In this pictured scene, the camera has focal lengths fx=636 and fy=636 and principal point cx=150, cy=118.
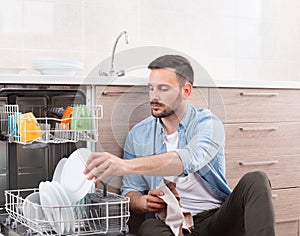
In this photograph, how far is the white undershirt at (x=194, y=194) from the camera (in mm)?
2674

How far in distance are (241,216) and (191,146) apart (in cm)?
34

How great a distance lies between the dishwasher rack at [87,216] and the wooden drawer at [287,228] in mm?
1009

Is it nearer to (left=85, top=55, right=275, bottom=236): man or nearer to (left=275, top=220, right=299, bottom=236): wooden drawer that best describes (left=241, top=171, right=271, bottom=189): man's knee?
(left=85, top=55, right=275, bottom=236): man

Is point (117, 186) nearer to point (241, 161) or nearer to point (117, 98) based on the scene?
point (117, 98)

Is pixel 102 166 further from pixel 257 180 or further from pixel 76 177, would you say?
pixel 257 180

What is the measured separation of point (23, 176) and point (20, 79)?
1.51 feet

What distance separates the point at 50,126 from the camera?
2.68 m

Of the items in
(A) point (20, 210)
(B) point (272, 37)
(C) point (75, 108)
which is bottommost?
(A) point (20, 210)

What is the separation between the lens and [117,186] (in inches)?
106

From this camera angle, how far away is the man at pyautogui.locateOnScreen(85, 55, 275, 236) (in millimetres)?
2455

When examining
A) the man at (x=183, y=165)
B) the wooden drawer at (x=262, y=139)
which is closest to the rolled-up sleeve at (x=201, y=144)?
the man at (x=183, y=165)

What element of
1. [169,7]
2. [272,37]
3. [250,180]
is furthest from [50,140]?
[272,37]

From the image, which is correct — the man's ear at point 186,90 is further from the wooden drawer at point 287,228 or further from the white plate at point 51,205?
the wooden drawer at point 287,228

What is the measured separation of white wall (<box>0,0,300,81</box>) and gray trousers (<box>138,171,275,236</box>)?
3.84 feet
